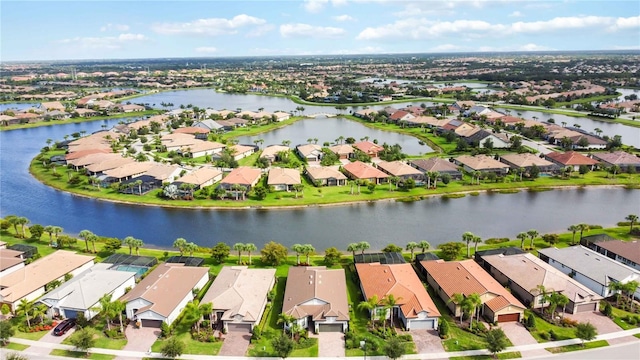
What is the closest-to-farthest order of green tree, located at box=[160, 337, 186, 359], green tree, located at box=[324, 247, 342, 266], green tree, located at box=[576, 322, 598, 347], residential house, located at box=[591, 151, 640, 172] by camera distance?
1. green tree, located at box=[160, 337, 186, 359]
2. green tree, located at box=[576, 322, 598, 347]
3. green tree, located at box=[324, 247, 342, 266]
4. residential house, located at box=[591, 151, 640, 172]

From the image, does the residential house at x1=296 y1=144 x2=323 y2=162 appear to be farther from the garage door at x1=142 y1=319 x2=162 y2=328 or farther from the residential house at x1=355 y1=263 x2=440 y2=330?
the garage door at x1=142 y1=319 x2=162 y2=328

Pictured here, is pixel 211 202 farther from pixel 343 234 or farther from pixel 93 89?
pixel 93 89

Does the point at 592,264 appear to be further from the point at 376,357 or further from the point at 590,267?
the point at 376,357

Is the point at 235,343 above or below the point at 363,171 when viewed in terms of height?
below

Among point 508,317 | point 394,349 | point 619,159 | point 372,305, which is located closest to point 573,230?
point 508,317

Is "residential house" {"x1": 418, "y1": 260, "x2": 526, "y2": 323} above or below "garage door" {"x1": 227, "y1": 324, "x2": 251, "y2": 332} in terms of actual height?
above

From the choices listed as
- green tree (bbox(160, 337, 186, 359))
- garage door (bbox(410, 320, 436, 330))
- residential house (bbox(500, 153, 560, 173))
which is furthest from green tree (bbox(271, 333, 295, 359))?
residential house (bbox(500, 153, 560, 173))

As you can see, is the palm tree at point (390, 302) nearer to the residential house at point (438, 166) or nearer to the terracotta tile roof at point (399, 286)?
the terracotta tile roof at point (399, 286)
